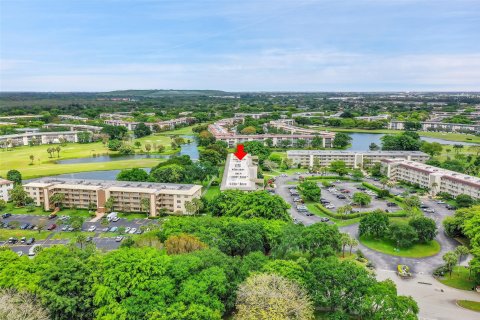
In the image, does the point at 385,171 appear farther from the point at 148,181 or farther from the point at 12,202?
A: the point at 12,202

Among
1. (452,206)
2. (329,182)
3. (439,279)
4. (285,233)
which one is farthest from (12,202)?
(452,206)

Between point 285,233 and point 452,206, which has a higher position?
point 285,233

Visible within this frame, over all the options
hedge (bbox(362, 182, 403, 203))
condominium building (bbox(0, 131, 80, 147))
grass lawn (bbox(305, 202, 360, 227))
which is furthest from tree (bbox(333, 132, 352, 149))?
condominium building (bbox(0, 131, 80, 147))

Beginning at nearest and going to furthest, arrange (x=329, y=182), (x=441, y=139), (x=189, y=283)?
(x=189, y=283), (x=329, y=182), (x=441, y=139)

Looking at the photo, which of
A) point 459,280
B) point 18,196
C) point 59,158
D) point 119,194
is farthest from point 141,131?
point 459,280

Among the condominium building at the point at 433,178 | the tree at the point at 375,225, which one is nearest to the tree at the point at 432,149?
the condominium building at the point at 433,178

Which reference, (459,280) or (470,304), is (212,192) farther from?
(470,304)

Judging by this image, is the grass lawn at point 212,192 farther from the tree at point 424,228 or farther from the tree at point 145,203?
the tree at point 424,228
